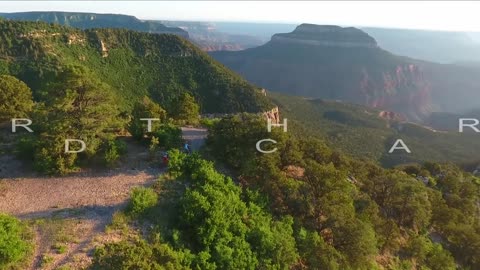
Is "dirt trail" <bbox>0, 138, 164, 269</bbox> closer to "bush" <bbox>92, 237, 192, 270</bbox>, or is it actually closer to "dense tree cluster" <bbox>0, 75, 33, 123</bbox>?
"bush" <bbox>92, 237, 192, 270</bbox>

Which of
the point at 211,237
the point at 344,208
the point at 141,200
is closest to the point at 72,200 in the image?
the point at 141,200

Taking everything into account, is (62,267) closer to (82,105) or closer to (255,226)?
(255,226)

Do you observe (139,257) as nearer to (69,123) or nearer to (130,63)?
(69,123)

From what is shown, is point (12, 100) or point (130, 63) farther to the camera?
point (130, 63)

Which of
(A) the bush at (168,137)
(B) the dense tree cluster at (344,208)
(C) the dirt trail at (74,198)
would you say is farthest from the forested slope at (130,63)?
(B) the dense tree cluster at (344,208)

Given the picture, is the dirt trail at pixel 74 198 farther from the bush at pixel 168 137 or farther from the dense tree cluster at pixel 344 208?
the dense tree cluster at pixel 344 208

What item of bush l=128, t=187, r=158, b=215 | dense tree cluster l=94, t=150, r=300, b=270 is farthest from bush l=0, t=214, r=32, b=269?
bush l=128, t=187, r=158, b=215

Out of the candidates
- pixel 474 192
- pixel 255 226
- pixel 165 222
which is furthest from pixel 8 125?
pixel 474 192
